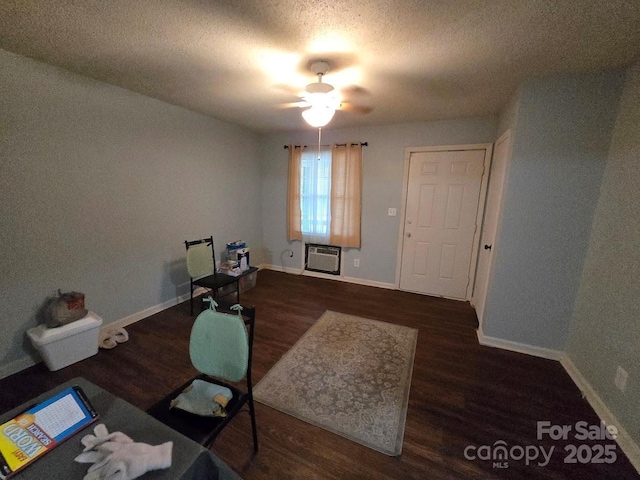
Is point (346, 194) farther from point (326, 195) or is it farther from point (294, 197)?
A: point (294, 197)

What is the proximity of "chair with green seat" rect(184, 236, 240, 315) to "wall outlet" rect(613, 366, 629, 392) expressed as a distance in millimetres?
3262

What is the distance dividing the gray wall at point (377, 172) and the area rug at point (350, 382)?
1.37 meters

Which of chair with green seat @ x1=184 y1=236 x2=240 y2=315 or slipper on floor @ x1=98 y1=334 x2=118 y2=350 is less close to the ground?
chair with green seat @ x1=184 y1=236 x2=240 y2=315

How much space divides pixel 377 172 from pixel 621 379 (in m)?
3.03

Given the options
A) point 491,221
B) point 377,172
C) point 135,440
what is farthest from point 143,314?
point 491,221

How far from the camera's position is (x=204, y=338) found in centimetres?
138

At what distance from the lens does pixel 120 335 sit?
2.51 meters

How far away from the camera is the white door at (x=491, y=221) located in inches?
99.6

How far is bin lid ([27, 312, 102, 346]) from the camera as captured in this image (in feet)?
6.55

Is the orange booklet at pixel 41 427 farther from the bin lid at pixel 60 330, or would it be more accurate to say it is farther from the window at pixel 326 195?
the window at pixel 326 195

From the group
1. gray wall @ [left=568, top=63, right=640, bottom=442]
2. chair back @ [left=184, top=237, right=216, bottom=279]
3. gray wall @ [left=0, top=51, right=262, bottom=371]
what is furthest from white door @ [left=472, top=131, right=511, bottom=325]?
gray wall @ [left=0, top=51, right=262, bottom=371]

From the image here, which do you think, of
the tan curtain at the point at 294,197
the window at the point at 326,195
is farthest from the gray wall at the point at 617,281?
the tan curtain at the point at 294,197

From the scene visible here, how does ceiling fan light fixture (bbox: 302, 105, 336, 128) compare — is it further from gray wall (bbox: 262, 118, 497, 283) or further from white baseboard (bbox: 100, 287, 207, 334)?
white baseboard (bbox: 100, 287, 207, 334)

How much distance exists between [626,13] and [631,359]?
1897mm
